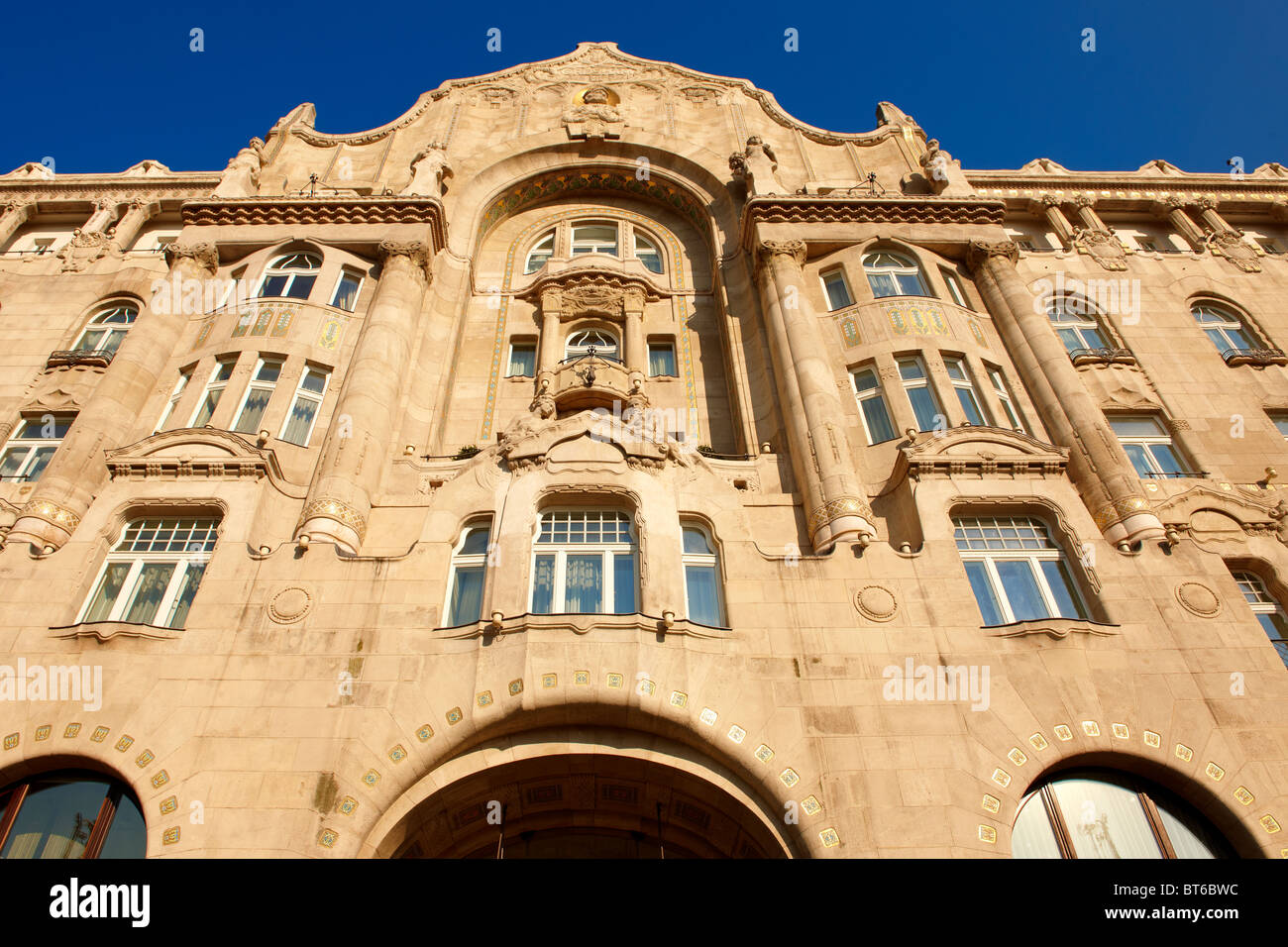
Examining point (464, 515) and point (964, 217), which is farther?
point (964, 217)

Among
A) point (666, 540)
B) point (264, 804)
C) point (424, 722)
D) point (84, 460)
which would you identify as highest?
point (84, 460)

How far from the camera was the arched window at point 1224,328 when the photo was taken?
28.9 m

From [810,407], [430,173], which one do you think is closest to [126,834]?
[810,407]

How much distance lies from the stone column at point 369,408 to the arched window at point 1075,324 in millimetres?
21209

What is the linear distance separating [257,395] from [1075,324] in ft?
86.2

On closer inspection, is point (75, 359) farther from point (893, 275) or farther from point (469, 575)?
point (893, 275)

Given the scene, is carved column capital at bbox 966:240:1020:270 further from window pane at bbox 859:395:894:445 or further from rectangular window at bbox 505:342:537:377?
rectangular window at bbox 505:342:537:377

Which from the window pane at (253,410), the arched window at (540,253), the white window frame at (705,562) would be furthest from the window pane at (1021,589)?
the arched window at (540,253)

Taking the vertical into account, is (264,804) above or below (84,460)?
below
